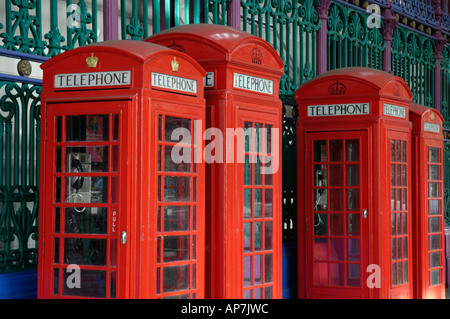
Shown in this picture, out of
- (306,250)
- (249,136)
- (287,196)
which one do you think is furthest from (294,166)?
(249,136)

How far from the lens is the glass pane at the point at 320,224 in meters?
7.14

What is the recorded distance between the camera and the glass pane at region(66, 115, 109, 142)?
4.57 meters

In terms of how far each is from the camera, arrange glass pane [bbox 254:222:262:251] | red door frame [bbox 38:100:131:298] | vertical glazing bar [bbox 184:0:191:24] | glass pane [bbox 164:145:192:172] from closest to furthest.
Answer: red door frame [bbox 38:100:131:298], glass pane [bbox 164:145:192:172], glass pane [bbox 254:222:262:251], vertical glazing bar [bbox 184:0:191:24]

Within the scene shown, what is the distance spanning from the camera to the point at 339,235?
7062 millimetres

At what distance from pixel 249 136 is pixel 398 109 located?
239 centimetres

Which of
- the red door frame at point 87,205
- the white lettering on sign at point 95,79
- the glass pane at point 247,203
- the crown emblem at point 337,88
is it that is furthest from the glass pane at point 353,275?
the white lettering on sign at point 95,79

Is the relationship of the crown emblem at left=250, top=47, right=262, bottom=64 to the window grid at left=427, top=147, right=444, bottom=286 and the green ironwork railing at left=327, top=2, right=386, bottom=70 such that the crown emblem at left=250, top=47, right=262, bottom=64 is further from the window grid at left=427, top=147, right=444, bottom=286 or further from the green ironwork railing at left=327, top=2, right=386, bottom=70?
the green ironwork railing at left=327, top=2, right=386, bottom=70

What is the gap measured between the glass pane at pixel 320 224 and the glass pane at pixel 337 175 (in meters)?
0.35

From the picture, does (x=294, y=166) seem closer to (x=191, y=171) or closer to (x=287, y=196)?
(x=287, y=196)

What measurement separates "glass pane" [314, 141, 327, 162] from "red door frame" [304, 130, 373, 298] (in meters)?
0.04

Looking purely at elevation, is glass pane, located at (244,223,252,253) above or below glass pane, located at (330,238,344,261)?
above

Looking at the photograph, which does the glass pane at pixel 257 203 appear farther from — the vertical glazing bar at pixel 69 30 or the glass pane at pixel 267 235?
the vertical glazing bar at pixel 69 30

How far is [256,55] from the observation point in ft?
18.4

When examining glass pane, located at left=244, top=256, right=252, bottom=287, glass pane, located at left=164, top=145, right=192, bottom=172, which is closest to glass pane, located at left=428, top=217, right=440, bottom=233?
glass pane, located at left=244, top=256, right=252, bottom=287
